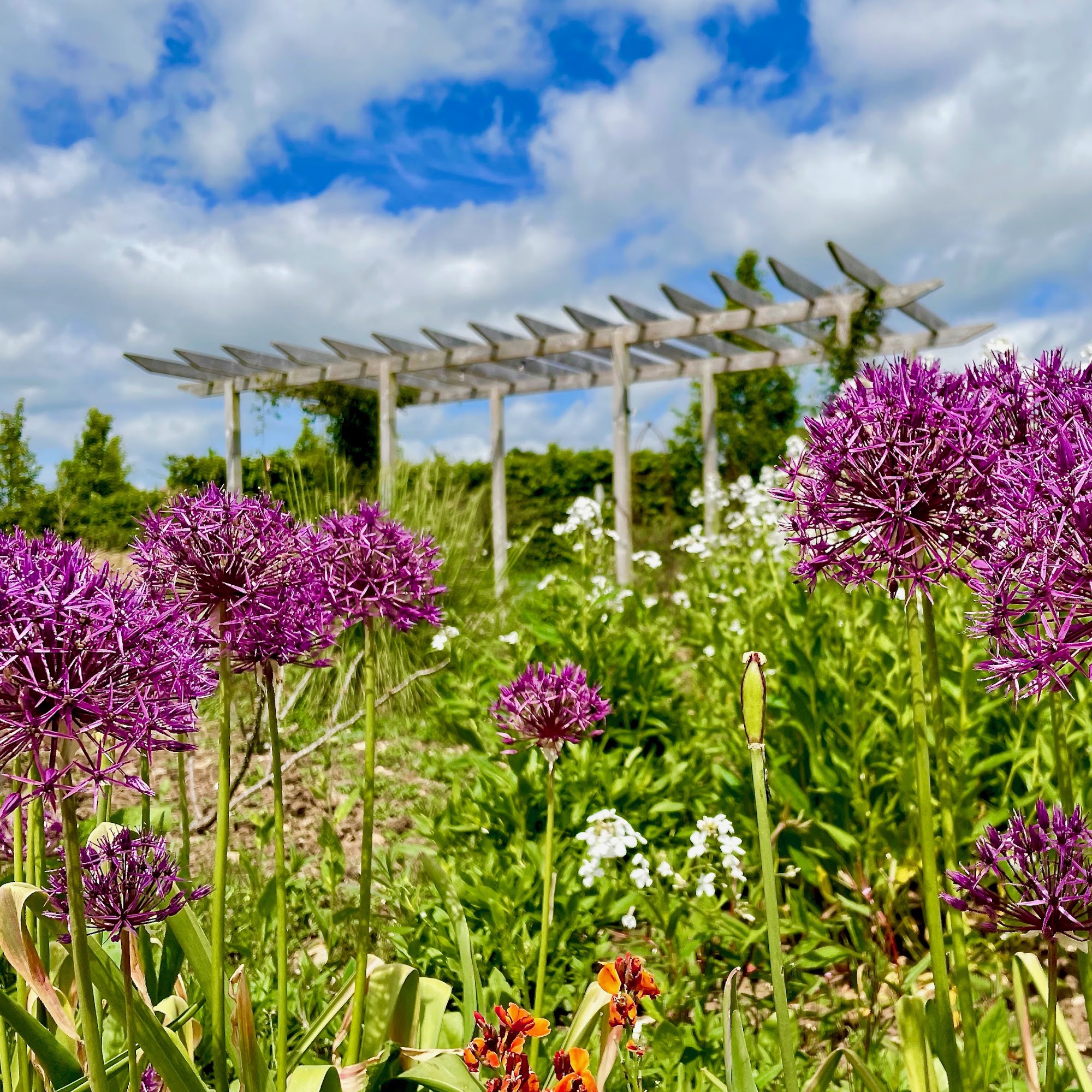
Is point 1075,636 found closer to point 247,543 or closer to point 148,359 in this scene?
point 247,543

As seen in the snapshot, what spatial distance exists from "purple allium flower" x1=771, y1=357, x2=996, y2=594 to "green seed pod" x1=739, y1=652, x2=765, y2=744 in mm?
243

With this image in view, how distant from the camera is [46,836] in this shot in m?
1.73

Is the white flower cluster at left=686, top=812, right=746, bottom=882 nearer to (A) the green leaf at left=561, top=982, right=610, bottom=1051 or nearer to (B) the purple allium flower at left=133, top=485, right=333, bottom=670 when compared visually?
(A) the green leaf at left=561, top=982, right=610, bottom=1051

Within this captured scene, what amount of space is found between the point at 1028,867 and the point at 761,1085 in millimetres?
991

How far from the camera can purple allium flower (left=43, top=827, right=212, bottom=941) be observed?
4.03ft

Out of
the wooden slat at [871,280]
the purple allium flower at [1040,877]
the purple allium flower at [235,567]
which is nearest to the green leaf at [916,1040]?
the purple allium flower at [1040,877]

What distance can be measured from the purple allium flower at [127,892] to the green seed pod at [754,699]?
0.82 meters

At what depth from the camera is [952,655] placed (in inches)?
114

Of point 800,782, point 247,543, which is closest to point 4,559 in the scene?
point 247,543

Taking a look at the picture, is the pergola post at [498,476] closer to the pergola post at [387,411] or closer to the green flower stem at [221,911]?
the pergola post at [387,411]

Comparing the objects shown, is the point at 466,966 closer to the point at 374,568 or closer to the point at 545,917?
the point at 545,917

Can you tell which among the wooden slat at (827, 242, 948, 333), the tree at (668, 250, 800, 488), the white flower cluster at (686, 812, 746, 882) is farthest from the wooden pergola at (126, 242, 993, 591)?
the white flower cluster at (686, 812, 746, 882)

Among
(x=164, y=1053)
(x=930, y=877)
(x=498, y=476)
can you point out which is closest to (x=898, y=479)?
(x=930, y=877)

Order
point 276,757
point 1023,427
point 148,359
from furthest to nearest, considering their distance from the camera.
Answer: point 148,359 < point 276,757 < point 1023,427
